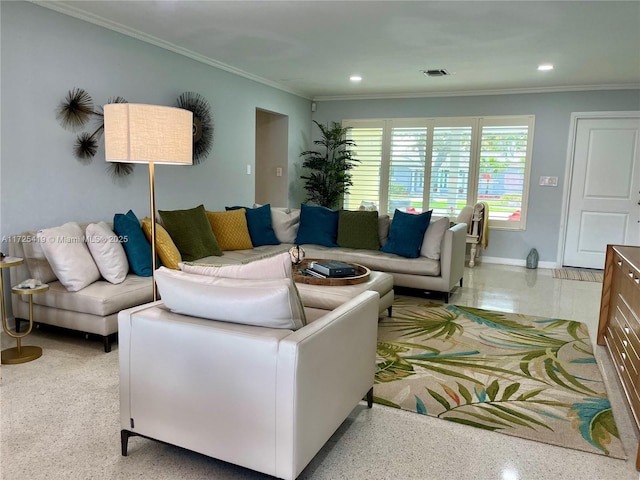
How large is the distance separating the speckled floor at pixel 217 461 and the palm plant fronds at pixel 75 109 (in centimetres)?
195

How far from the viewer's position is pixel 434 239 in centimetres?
476

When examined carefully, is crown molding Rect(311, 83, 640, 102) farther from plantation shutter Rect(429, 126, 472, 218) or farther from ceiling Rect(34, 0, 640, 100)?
plantation shutter Rect(429, 126, 472, 218)

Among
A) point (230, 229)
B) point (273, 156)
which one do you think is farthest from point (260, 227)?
point (273, 156)

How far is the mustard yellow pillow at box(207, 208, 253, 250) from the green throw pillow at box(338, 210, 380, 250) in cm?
101

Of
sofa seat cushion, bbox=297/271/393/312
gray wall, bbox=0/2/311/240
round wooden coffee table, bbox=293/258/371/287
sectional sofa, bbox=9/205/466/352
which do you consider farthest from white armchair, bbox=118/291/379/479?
gray wall, bbox=0/2/311/240

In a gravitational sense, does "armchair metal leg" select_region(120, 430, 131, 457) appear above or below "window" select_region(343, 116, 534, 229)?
below

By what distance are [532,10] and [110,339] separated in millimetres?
3856

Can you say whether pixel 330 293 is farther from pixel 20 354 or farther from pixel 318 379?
pixel 20 354

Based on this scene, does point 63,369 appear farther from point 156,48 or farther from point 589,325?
point 589,325

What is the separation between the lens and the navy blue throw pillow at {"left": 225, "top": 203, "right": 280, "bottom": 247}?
204 inches

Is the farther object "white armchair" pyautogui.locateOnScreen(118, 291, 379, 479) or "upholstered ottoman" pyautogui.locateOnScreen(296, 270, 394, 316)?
"upholstered ottoman" pyautogui.locateOnScreen(296, 270, 394, 316)

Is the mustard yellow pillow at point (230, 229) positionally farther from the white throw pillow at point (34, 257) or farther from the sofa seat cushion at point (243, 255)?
the white throw pillow at point (34, 257)

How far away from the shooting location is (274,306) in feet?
5.95

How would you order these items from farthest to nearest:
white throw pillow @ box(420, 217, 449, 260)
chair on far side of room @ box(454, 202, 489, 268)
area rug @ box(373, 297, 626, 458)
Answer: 1. chair on far side of room @ box(454, 202, 489, 268)
2. white throw pillow @ box(420, 217, 449, 260)
3. area rug @ box(373, 297, 626, 458)
